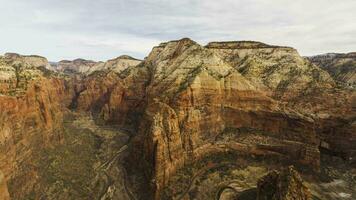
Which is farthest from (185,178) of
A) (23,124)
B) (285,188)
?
(23,124)

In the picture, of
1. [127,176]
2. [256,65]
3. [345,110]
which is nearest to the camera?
[127,176]

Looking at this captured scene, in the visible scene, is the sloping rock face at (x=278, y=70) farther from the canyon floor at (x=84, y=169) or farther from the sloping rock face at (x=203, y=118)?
the canyon floor at (x=84, y=169)

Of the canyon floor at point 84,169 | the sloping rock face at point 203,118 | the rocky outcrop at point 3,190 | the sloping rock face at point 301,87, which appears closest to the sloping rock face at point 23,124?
the canyon floor at point 84,169

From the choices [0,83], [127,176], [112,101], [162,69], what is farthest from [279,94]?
[0,83]

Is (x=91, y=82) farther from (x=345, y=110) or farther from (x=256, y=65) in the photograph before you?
(x=345, y=110)

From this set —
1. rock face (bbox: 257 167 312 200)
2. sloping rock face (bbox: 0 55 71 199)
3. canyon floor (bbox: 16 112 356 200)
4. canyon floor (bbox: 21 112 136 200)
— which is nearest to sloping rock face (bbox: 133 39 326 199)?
canyon floor (bbox: 16 112 356 200)

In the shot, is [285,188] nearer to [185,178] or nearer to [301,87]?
[185,178]

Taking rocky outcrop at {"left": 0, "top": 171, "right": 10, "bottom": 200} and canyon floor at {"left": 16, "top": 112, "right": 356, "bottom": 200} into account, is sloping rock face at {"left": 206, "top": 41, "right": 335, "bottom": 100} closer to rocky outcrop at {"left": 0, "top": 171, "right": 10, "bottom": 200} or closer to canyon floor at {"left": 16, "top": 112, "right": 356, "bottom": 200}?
canyon floor at {"left": 16, "top": 112, "right": 356, "bottom": 200}

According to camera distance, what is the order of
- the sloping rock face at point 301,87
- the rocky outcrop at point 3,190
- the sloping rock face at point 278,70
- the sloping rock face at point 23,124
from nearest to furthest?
the rocky outcrop at point 3,190, the sloping rock face at point 23,124, the sloping rock face at point 301,87, the sloping rock face at point 278,70
